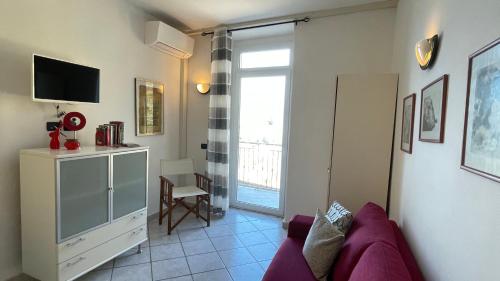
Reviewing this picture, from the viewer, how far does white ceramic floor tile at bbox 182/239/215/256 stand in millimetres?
2709

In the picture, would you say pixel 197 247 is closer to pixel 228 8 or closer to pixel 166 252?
pixel 166 252

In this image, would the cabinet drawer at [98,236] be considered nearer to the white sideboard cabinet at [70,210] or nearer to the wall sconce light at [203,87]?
the white sideboard cabinet at [70,210]

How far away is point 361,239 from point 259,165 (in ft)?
8.45

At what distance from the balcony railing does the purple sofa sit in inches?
66.6

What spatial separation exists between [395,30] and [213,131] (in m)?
2.55

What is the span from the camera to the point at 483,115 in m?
0.87

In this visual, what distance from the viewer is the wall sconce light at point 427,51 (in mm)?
1418

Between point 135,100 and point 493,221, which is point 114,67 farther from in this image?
point 493,221

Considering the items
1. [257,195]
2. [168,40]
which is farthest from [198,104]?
[257,195]

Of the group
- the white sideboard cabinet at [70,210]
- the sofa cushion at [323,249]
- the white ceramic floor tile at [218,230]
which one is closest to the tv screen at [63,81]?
the white sideboard cabinet at [70,210]

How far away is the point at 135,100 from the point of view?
10.4 feet

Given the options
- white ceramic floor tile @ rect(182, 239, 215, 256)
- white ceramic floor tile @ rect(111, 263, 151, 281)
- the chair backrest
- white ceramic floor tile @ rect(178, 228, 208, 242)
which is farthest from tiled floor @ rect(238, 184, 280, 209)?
white ceramic floor tile @ rect(111, 263, 151, 281)

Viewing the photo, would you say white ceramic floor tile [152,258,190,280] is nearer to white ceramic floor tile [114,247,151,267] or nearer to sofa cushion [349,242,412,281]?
white ceramic floor tile [114,247,151,267]

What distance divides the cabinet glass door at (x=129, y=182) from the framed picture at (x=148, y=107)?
0.77 metres
